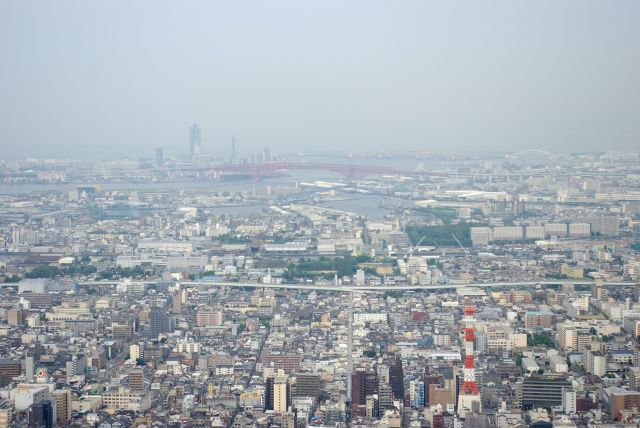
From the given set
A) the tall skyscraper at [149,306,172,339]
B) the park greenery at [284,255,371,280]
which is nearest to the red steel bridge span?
the park greenery at [284,255,371,280]

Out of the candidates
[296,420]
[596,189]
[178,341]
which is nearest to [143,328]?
[178,341]

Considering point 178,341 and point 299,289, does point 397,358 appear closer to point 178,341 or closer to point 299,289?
point 178,341

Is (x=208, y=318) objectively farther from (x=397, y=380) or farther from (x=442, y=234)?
(x=442, y=234)

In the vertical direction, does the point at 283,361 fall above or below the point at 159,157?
below

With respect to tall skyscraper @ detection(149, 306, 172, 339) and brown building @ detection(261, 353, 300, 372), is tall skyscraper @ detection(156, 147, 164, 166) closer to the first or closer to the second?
tall skyscraper @ detection(149, 306, 172, 339)

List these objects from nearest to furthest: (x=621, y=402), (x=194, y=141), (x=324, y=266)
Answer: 1. (x=621, y=402)
2. (x=324, y=266)
3. (x=194, y=141)

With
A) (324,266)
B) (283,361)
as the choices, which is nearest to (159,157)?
(324,266)

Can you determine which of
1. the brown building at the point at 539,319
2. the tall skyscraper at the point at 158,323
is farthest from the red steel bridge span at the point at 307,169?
the tall skyscraper at the point at 158,323

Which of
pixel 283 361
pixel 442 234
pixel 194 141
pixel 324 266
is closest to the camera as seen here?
pixel 283 361
